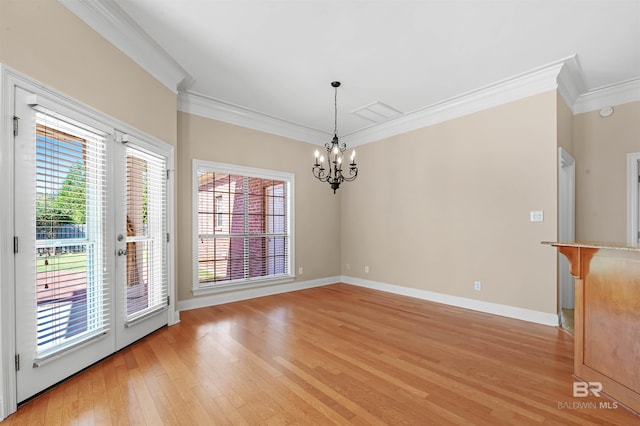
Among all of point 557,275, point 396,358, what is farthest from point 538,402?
point 557,275

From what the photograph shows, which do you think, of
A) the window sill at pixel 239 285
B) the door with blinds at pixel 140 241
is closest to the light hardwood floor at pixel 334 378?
the door with blinds at pixel 140 241

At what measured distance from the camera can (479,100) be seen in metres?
4.23

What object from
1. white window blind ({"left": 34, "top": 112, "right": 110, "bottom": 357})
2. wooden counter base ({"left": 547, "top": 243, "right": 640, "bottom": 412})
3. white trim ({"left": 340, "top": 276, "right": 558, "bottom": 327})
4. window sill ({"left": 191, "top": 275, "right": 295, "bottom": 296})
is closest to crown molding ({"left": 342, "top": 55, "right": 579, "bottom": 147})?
wooden counter base ({"left": 547, "top": 243, "right": 640, "bottom": 412})

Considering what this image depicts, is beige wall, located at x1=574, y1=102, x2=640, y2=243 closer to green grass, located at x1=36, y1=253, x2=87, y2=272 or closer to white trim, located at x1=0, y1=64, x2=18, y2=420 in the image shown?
green grass, located at x1=36, y1=253, x2=87, y2=272

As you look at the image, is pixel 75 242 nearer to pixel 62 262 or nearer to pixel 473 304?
pixel 62 262

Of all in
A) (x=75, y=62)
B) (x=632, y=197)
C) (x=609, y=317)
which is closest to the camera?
(x=609, y=317)

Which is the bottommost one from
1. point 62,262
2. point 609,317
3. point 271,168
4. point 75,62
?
point 609,317

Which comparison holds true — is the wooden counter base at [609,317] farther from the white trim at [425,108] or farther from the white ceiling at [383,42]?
the white trim at [425,108]

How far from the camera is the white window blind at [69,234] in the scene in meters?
2.12

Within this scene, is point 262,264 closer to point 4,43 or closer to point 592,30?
point 4,43

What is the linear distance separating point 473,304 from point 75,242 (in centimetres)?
474

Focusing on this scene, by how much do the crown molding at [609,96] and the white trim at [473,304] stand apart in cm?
295

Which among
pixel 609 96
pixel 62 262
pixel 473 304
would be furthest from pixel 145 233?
pixel 609 96

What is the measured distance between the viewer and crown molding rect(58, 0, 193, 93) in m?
2.42
